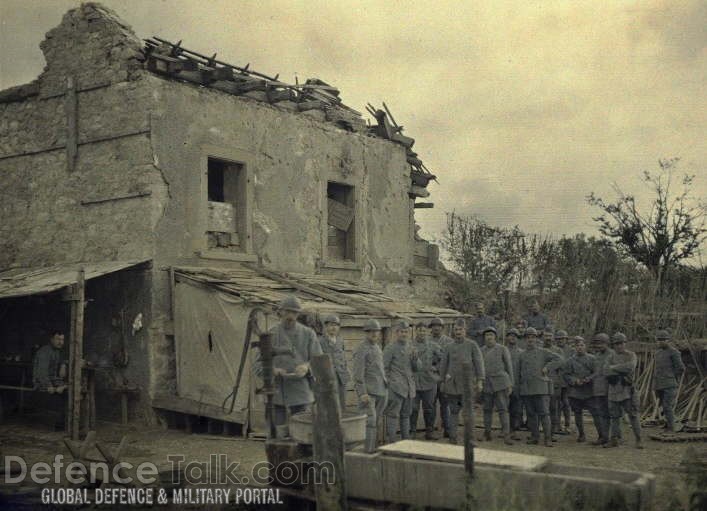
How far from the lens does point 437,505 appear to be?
6.60m

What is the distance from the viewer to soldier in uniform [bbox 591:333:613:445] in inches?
460

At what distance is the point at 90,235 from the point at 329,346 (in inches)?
220

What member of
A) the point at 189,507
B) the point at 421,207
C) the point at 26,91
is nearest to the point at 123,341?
the point at 26,91

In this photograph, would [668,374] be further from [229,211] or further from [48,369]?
[48,369]

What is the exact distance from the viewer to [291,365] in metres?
8.52

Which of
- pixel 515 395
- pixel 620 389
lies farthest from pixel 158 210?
pixel 620 389

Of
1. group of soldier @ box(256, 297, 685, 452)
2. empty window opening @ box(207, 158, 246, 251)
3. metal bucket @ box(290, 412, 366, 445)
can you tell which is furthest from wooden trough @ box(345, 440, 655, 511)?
empty window opening @ box(207, 158, 246, 251)

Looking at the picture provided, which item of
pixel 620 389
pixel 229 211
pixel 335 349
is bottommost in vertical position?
pixel 620 389

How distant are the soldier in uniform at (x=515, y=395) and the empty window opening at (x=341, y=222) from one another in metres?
4.94

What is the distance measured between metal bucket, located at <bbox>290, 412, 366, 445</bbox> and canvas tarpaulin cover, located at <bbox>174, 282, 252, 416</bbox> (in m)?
4.05

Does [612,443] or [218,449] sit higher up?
[218,449]

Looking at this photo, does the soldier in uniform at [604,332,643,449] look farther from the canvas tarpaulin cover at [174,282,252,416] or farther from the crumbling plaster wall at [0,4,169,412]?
the crumbling plaster wall at [0,4,169,412]

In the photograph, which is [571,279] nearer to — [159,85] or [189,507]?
[159,85]

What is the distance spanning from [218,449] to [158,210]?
4150 millimetres
